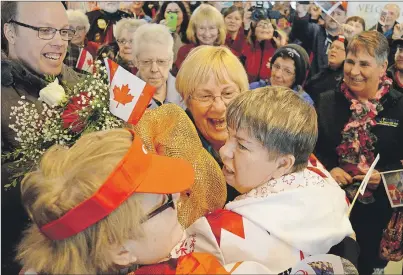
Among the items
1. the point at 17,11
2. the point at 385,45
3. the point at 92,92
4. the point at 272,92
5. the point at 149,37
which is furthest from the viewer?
the point at 149,37

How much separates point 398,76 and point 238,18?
5.92 feet

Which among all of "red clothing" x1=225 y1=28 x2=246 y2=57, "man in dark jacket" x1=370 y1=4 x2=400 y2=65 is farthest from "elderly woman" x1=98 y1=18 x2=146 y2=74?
"man in dark jacket" x1=370 y1=4 x2=400 y2=65

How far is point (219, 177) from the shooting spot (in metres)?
1.65

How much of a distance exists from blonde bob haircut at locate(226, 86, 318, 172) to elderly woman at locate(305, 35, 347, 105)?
2.02 meters

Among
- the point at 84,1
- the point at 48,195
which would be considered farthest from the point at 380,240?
the point at 84,1

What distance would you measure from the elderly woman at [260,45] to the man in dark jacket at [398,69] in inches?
46.2

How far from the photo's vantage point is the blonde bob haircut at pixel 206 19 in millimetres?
3967

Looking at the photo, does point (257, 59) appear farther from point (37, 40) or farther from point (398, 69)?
point (37, 40)

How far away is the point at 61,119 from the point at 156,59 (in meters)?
1.52

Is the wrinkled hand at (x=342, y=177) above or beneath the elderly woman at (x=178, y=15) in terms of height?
beneath

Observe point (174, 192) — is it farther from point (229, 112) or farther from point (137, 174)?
point (229, 112)

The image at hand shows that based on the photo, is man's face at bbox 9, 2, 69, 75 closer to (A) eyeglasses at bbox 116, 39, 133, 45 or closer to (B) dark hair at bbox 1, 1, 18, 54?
(B) dark hair at bbox 1, 1, 18, 54

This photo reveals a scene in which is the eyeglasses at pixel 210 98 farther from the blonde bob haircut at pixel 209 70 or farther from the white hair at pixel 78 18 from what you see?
the white hair at pixel 78 18

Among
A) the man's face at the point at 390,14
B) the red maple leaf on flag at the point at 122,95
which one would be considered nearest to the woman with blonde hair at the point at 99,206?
the red maple leaf on flag at the point at 122,95
